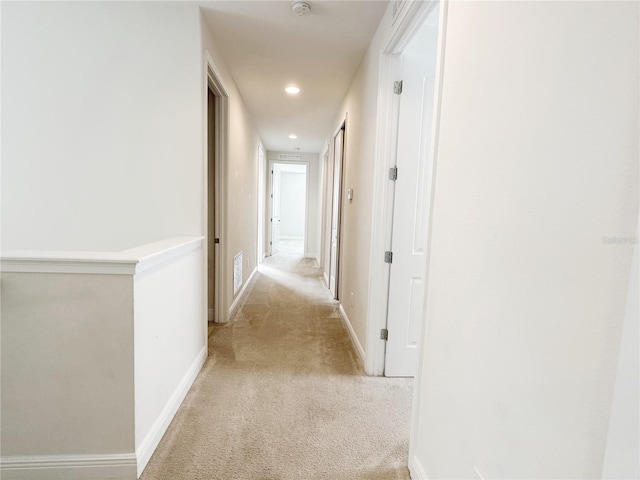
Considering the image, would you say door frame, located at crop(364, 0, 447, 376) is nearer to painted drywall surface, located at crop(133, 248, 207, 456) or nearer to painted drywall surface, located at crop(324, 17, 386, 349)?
painted drywall surface, located at crop(324, 17, 386, 349)

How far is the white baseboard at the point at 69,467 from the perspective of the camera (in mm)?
1303

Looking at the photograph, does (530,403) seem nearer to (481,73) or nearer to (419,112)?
(481,73)

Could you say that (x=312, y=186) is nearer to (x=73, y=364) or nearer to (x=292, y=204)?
(x=292, y=204)

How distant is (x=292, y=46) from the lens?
2.47m

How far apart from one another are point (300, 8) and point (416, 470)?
102 inches

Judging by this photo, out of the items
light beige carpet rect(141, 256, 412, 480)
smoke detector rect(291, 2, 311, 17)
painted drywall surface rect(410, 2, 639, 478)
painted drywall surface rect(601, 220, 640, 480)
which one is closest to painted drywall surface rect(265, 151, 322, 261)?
light beige carpet rect(141, 256, 412, 480)

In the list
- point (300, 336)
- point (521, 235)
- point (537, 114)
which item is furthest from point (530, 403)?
point (300, 336)

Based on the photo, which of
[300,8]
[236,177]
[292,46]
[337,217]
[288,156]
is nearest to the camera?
[300,8]

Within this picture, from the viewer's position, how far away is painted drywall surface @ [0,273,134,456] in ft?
4.09

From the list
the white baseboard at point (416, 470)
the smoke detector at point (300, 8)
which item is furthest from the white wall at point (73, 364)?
the smoke detector at point (300, 8)

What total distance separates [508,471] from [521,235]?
24.0 inches

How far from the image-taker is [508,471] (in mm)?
790

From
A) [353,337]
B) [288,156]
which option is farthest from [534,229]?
[288,156]

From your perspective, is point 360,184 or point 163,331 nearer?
point 163,331
